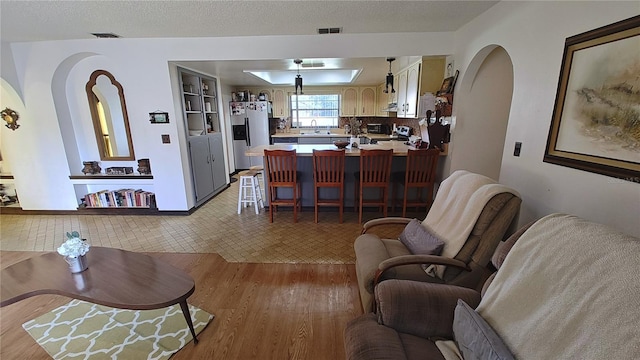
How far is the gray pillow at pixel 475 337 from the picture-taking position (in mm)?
1011

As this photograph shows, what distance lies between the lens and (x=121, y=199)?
4.10 meters

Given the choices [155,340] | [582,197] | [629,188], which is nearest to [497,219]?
[582,197]

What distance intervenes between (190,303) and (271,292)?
2.10ft

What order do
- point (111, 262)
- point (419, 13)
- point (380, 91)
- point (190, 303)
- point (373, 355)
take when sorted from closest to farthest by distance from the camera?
point (373, 355) → point (111, 262) → point (190, 303) → point (419, 13) → point (380, 91)

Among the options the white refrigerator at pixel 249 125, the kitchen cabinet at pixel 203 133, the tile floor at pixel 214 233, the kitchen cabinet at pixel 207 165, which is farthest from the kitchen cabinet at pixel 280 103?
the tile floor at pixel 214 233

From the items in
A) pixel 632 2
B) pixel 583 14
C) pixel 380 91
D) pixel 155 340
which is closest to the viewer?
pixel 632 2

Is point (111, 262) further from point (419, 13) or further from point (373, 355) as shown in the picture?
point (419, 13)

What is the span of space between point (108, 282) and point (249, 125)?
4972mm

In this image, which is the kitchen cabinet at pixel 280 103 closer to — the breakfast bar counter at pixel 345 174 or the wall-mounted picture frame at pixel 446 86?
the breakfast bar counter at pixel 345 174

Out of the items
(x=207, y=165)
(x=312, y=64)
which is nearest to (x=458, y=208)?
(x=312, y=64)

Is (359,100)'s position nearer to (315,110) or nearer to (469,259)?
(315,110)

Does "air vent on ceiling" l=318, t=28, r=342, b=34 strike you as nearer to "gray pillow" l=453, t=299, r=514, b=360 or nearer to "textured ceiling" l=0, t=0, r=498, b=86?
"textured ceiling" l=0, t=0, r=498, b=86

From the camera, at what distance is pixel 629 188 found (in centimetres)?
130

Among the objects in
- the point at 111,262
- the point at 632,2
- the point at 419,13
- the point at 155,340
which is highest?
the point at 419,13
